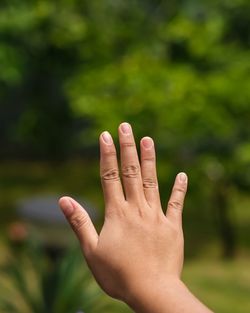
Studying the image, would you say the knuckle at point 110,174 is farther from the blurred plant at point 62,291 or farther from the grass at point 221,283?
the grass at point 221,283

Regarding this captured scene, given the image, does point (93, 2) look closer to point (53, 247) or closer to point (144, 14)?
point (144, 14)

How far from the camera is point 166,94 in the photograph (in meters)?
12.2

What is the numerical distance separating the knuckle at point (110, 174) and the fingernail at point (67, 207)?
0.13m

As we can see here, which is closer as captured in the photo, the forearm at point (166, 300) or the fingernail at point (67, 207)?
the forearm at point (166, 300)

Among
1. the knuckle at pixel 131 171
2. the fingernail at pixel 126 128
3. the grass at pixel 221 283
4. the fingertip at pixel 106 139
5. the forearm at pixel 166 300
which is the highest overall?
the grass at pixel 221 283

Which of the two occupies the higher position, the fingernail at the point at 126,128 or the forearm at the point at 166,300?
the fingernail at the point at 126,128

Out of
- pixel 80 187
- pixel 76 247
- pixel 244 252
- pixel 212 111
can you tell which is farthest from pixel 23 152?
pixel 76 247

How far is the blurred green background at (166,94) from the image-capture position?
12.1m

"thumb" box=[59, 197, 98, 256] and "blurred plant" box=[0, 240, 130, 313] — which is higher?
"blurred plant" box=[0, 240, 130, 313]

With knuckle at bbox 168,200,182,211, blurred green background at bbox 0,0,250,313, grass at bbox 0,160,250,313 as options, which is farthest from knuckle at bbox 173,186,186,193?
grass at bbox 0,160,250,313

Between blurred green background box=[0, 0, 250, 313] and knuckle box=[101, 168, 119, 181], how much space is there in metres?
6.84

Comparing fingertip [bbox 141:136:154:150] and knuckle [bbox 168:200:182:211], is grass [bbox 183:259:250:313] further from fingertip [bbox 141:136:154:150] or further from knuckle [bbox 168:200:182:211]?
fingertip [bbox 141:136:154:150]

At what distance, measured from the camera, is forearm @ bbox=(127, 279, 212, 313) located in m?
2.64

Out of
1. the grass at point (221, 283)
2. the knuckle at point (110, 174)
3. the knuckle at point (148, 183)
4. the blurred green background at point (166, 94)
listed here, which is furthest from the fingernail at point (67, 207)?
the grass at point (221, 283)
